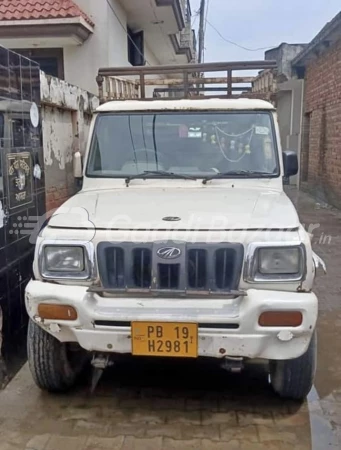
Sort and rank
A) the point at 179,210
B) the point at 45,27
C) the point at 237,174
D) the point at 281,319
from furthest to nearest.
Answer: the point at 45,27 → the point at 237,174 → the point at 179,210 → the point at 281,319

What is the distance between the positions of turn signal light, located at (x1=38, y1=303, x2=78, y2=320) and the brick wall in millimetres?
9623

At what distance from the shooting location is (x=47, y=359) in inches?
127

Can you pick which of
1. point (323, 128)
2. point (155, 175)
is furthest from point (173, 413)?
point (323, 128)

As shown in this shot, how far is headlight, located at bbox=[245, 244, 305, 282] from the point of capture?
9.23 feet

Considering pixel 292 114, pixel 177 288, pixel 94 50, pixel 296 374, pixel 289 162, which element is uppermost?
pixel 94 50

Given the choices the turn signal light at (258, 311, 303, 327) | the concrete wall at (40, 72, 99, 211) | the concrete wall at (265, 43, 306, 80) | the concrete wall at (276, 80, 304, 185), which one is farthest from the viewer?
the concrete wall at (265, 43, 306, 80)

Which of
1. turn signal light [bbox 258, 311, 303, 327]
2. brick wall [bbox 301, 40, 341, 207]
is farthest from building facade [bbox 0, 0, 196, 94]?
turn signal light [bbox 258, 311, 303, 327]

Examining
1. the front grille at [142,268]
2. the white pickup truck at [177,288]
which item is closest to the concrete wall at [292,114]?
the white pickup truck at [177,288]

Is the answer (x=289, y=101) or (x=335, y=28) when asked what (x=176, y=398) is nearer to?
(x=335, y=28)

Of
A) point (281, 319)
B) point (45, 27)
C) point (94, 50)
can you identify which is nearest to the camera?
point (281, 319)

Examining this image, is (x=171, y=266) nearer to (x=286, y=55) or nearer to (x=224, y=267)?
(x=224, y=267)

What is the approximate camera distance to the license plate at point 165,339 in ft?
9.08

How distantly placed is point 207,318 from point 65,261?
2.93 ft

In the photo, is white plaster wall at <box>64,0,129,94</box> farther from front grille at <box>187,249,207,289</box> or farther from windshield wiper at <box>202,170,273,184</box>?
front grille at <box>187,249,207,289</box>
